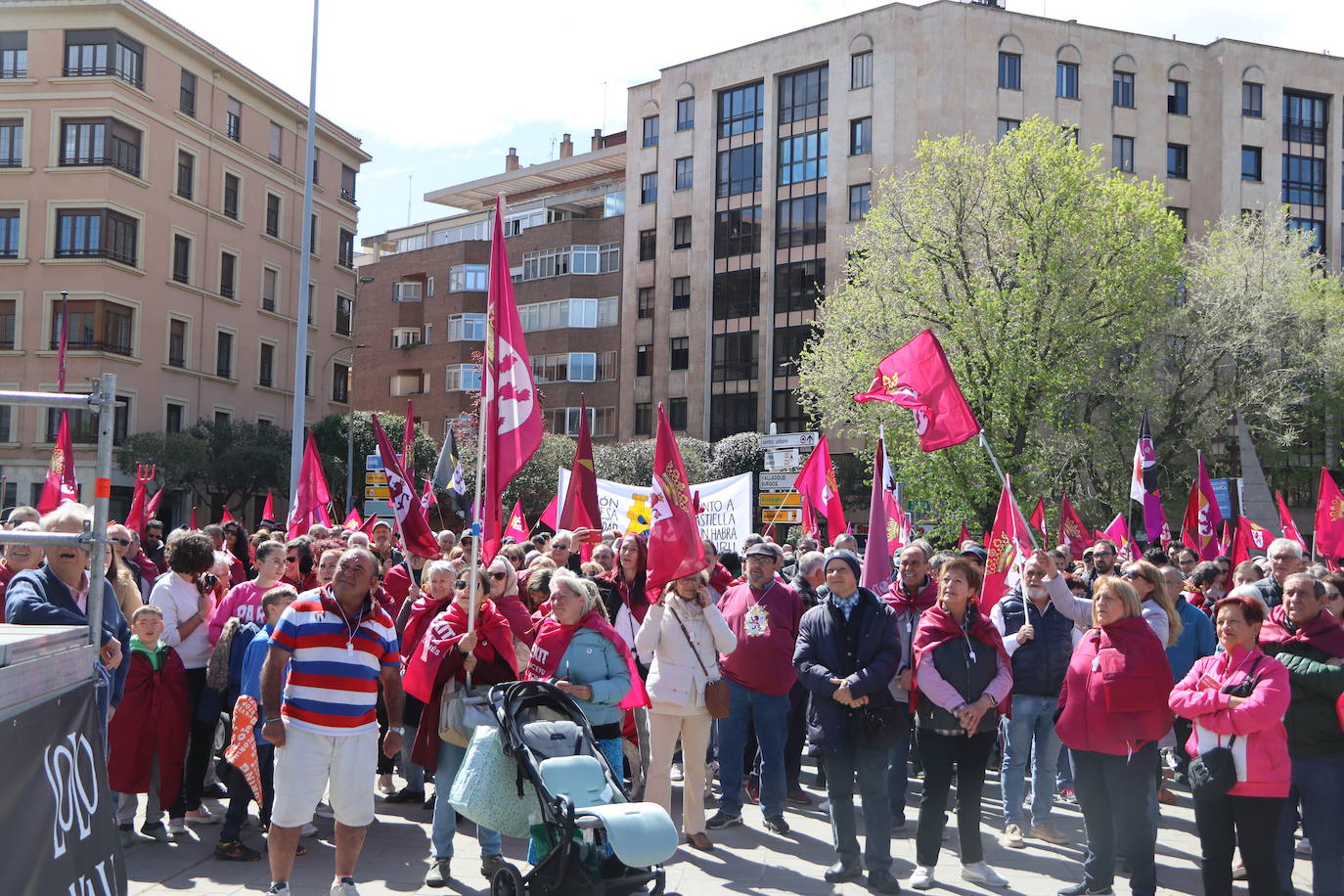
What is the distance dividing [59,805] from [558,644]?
4.33 meters

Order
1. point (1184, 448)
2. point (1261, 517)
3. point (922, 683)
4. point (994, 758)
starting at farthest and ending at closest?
point (1184, 448) → point (1261, 517) → point (994, 758) → point (922, 683)

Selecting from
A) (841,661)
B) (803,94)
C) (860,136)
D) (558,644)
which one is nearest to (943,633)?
(841,661)

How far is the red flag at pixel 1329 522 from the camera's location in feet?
55.6

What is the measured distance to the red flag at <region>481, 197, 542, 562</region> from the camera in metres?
7.36

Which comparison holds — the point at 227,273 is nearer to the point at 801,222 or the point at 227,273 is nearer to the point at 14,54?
the point at 14,54

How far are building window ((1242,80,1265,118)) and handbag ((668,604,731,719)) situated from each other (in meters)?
53.8

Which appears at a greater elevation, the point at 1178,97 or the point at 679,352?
the point at 1178,97

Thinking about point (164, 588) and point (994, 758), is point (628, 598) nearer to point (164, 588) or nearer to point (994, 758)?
point (164, 588)

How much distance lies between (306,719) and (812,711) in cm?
314

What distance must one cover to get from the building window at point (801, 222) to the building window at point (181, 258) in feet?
78.7

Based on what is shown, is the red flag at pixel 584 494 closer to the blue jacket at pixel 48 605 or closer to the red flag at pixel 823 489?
A: the red flag at pixel 823 489

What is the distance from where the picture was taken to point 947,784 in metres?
7.58

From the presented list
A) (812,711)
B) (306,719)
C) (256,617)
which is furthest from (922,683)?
(256,617)

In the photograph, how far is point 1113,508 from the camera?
3644cm
